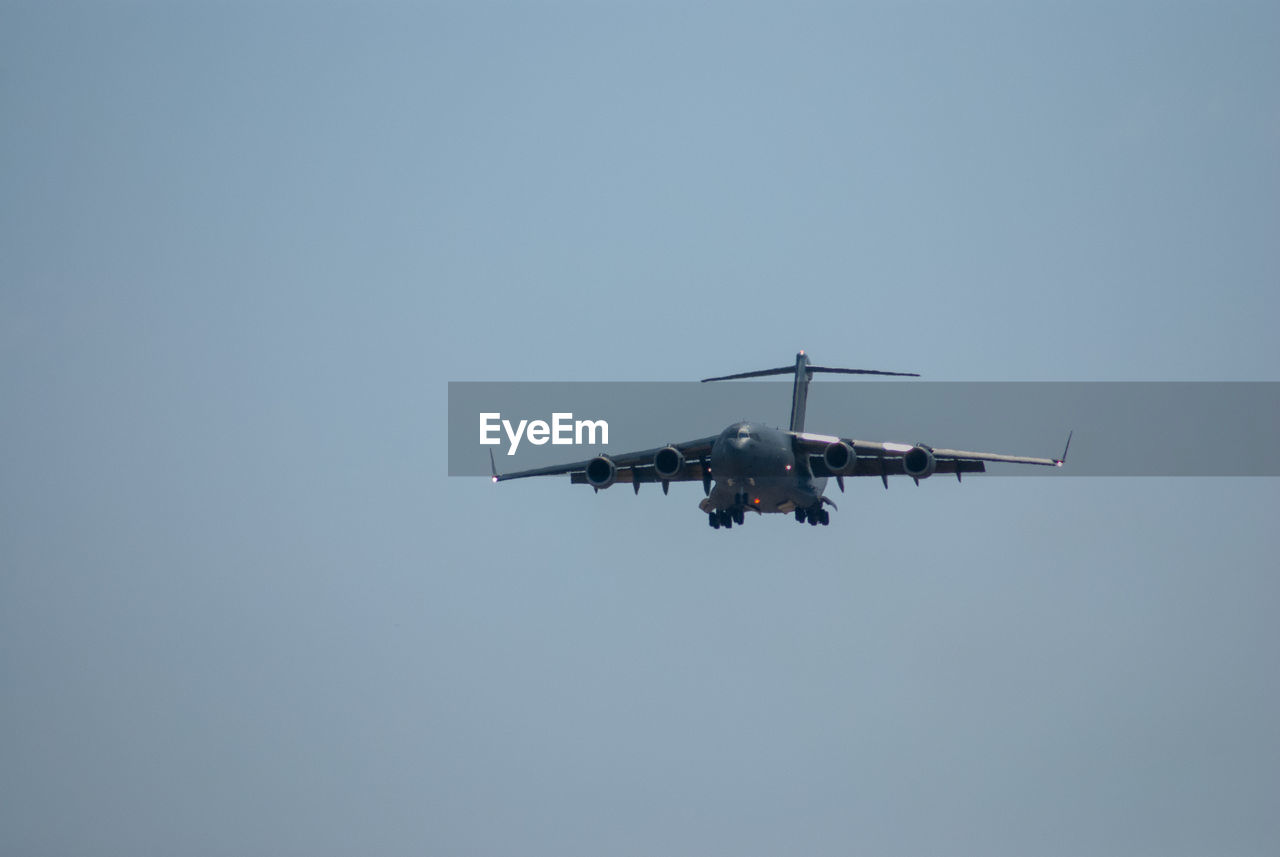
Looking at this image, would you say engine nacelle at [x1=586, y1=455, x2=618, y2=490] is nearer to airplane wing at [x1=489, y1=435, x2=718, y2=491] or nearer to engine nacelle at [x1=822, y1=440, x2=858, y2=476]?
airplane wing at [x1=489, y1=435, x2=718, y2=491]

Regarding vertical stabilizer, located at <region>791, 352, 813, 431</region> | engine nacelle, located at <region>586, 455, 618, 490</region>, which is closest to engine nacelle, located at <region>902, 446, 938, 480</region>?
engine nacelle, located at <region>586, 455, 618, 490</region>

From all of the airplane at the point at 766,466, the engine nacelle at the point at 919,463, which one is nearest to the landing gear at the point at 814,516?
the airplane at the point at 766,466

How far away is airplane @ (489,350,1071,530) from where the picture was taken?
41.1 meters

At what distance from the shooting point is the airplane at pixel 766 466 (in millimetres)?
41094

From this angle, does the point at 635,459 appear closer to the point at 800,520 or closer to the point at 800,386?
the point at 800,520

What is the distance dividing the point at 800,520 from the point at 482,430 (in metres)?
10.4

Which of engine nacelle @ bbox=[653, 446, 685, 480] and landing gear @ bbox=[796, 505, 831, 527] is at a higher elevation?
engine nacelle @ bbox=[653, 446, 685, 480]

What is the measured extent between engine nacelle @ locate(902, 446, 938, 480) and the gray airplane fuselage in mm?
2810

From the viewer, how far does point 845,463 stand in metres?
42.6

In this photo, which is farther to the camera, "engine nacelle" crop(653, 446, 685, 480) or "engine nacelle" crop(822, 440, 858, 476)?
"engine nacelle" crop(653, 446, 685, 480)

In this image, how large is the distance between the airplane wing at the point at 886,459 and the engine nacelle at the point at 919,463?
0.18m

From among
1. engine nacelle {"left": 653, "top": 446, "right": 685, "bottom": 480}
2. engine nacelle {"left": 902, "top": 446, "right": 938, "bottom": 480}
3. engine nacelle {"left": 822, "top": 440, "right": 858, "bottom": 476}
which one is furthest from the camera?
engine nacelle {"left": 653, "top": 446, "right": 685, "bottom": 480}

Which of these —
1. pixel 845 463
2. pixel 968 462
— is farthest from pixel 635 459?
pixel 968 462

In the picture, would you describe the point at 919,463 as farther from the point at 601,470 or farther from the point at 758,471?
the point at 601,470
